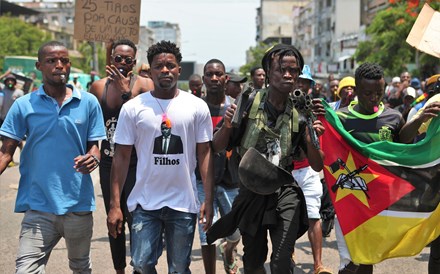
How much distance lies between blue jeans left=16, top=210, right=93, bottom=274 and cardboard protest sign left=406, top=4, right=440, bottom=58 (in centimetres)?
326

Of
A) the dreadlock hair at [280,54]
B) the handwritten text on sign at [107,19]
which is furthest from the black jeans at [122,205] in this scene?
the handwritten text on sign at [107,19]

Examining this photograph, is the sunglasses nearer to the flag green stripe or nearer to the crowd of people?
the crowd of people

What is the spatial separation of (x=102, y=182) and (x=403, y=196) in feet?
8.05

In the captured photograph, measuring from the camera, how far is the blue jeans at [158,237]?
4660 millimetres

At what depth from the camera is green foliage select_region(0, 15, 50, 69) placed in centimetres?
6084

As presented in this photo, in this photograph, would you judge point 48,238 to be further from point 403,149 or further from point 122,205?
point 403,149

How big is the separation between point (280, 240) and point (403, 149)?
1.44 m

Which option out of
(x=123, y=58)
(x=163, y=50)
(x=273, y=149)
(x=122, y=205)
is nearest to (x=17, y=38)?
(x=123, y=58)

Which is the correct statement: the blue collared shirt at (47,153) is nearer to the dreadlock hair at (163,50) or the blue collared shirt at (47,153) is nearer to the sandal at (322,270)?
the dreadlock hair at (163,50)

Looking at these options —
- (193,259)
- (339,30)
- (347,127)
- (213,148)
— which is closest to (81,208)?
(213,148)

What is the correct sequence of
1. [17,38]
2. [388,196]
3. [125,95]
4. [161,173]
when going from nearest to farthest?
1. [161,173]
2. [388,196]
3. [125,95]
4. [17,38]

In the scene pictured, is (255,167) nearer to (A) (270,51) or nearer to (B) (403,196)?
(A) (270,51)

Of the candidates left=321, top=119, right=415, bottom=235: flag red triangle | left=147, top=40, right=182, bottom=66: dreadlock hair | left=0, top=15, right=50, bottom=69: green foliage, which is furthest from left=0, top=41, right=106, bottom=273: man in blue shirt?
left=0, top=15, right=50, bottom=69: green foliage

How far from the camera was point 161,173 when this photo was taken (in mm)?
4660
